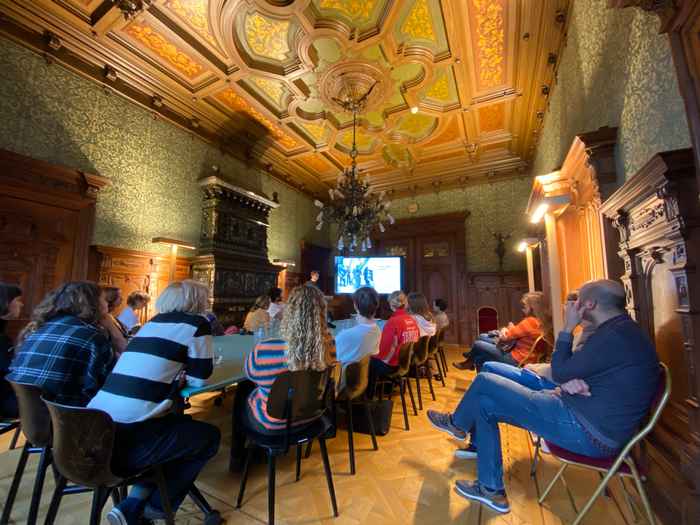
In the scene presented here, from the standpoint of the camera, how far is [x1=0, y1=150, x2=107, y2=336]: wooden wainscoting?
3.27m

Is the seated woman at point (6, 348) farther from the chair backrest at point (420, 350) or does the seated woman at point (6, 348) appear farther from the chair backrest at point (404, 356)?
the chair backrest at point (420, 350)

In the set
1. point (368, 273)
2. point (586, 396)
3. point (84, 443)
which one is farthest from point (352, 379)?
point (368, 273)

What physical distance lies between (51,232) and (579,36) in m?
6.23

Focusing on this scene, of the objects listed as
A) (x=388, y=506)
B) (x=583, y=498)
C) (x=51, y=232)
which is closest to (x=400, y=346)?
(x=388, y=506)

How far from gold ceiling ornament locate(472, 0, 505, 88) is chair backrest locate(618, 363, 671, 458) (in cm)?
388

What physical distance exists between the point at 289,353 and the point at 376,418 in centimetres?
154

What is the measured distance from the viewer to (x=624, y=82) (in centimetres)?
194

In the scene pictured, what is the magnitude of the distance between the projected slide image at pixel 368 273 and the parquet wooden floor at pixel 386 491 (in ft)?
17.2

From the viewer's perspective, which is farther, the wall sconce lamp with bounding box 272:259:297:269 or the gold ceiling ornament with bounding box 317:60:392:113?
the wall sconce lamp with bounding box 272:259:297:269

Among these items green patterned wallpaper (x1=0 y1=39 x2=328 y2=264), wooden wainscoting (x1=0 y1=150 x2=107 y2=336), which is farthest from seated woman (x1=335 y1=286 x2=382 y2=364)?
green patterned wallpaper (x1=0 y1=39 x2=328 y2=264)

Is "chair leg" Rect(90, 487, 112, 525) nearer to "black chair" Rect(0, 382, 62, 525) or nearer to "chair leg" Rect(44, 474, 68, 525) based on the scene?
"chair leg" Rect(44, 474, 68, 525)

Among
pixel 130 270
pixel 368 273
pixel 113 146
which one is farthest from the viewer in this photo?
pixel 368 273

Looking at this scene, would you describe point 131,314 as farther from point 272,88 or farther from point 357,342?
point 272,88

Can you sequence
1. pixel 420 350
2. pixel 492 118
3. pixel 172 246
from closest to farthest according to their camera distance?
pixel 420 350 < pixel 172 246 < pixel 492 118
